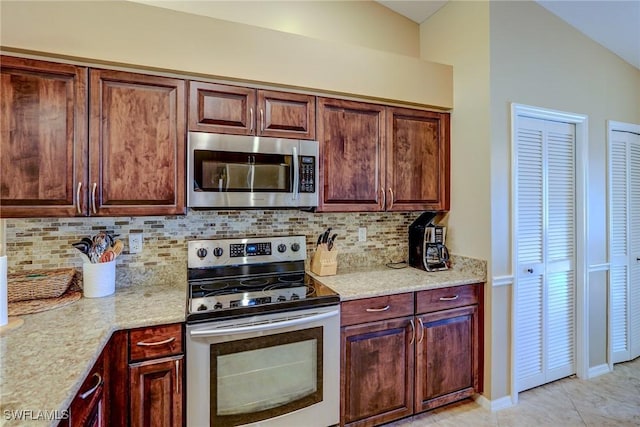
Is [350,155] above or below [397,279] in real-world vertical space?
above

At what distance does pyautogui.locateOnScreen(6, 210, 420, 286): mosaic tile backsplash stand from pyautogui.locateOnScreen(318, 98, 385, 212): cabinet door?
0.32 metres

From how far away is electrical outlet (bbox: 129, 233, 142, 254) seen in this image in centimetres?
196

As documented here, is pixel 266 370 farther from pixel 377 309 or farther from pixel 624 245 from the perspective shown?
pixel 624 245

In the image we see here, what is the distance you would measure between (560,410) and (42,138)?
350cm

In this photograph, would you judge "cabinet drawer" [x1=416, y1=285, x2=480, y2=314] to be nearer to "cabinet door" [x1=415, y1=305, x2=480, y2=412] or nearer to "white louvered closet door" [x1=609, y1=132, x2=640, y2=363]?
"cabinet door" [x1=415, y1=305, x2=480, y2=412]

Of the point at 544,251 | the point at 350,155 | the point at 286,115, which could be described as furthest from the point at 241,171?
the point at 544,251

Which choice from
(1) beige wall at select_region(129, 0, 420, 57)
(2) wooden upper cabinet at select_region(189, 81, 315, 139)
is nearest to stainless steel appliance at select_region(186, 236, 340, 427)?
(2) wooden upper cabinet at select_region(189, 81, 315, 139)

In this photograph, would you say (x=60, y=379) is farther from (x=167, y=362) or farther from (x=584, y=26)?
(x=584, y=26)

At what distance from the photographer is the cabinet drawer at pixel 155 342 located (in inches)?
56.5

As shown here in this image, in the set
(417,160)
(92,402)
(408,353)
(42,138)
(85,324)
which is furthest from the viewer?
(417,160)

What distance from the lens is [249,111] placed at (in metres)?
1.91

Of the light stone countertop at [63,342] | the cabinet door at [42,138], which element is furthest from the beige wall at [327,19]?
the light stone countertop at [63,342]

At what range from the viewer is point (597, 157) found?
8.64ft

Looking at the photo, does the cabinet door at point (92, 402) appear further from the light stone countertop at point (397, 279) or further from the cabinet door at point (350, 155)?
the cabinet door at point (350, 155)
